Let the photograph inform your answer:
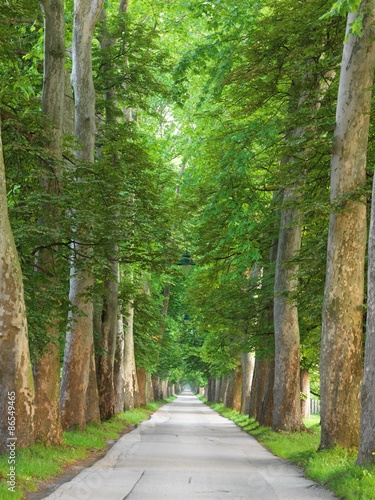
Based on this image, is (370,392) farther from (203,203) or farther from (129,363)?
(129,363)

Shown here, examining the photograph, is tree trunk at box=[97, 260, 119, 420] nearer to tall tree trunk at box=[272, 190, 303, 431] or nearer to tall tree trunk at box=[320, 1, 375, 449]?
tall tree trunk at box=[272, 190, 303, 431]

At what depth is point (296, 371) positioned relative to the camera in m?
21.6

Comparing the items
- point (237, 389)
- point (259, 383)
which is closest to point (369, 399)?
point (259, 383)

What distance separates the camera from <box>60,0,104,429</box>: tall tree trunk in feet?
61.7

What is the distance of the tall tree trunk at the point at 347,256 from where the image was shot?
13.9 meters

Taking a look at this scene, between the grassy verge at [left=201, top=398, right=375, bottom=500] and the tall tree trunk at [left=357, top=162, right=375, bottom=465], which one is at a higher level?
→ the tall tree trunk at [left=357, top=162, right=375, bottom=465]

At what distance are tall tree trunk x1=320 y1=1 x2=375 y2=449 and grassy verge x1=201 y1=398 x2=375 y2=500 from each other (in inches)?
21.4

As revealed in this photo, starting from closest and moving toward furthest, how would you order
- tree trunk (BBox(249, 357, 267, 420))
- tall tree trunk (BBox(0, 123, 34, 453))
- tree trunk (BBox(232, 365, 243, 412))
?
tall tree trunk (BBox(0, 123, 34, 453)) < tree trunk (BBox(249, 357, 267, 420)) < tree trunk (BBox(232, 365, 243, 412))

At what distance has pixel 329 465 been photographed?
476 inches

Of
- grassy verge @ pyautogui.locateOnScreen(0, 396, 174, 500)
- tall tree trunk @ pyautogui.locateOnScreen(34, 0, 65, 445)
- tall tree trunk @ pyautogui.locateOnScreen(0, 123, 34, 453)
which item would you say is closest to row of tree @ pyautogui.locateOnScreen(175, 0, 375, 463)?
tall tree trunk @ pyautogui.locateOnScreen(34, 0, 65, 445)

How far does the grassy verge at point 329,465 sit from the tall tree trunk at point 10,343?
4.62 metres

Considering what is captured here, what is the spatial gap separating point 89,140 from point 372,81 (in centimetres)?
799

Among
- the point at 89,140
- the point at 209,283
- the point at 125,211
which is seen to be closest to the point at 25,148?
the point at 125,211

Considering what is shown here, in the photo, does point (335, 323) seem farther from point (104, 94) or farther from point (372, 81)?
point (104, 94)
